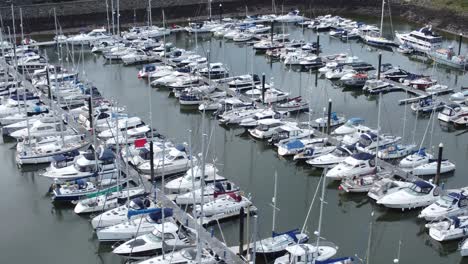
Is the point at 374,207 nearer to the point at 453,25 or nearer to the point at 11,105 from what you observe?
the point at 11,105

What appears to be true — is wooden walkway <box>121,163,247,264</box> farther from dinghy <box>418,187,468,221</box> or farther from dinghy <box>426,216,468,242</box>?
dinghy <box>418,187,468,221</box>

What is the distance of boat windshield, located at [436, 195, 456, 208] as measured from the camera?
2827 cm

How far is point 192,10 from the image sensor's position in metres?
76.0

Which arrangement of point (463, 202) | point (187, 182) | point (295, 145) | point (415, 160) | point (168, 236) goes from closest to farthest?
1. point (168, 236)
2. point (463, 202)
3. point (187, 182)
4. point (415, 160)
5. point (295, 145)

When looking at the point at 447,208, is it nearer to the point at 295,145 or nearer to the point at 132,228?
the point at 295,145

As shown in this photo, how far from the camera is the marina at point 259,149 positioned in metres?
27.7

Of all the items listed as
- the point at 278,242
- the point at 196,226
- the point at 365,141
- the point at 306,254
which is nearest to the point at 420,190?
the point at 365,141

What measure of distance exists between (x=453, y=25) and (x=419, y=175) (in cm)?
4125

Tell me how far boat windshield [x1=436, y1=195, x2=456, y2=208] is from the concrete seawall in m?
43.1

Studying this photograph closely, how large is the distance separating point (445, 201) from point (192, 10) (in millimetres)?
52506

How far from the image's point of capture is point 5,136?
39.1 meters

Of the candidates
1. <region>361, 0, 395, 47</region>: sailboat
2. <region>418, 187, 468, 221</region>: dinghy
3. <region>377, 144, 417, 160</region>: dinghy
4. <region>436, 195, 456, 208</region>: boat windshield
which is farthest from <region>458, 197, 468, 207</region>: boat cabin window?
<region>361, 0, 395, 47</region>: sailboat

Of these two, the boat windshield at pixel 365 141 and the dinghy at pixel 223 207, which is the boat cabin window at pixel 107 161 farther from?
the boat windshield at pixel 365 141

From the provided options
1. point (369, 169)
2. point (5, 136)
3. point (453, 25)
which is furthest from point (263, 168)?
point (453, 25)
